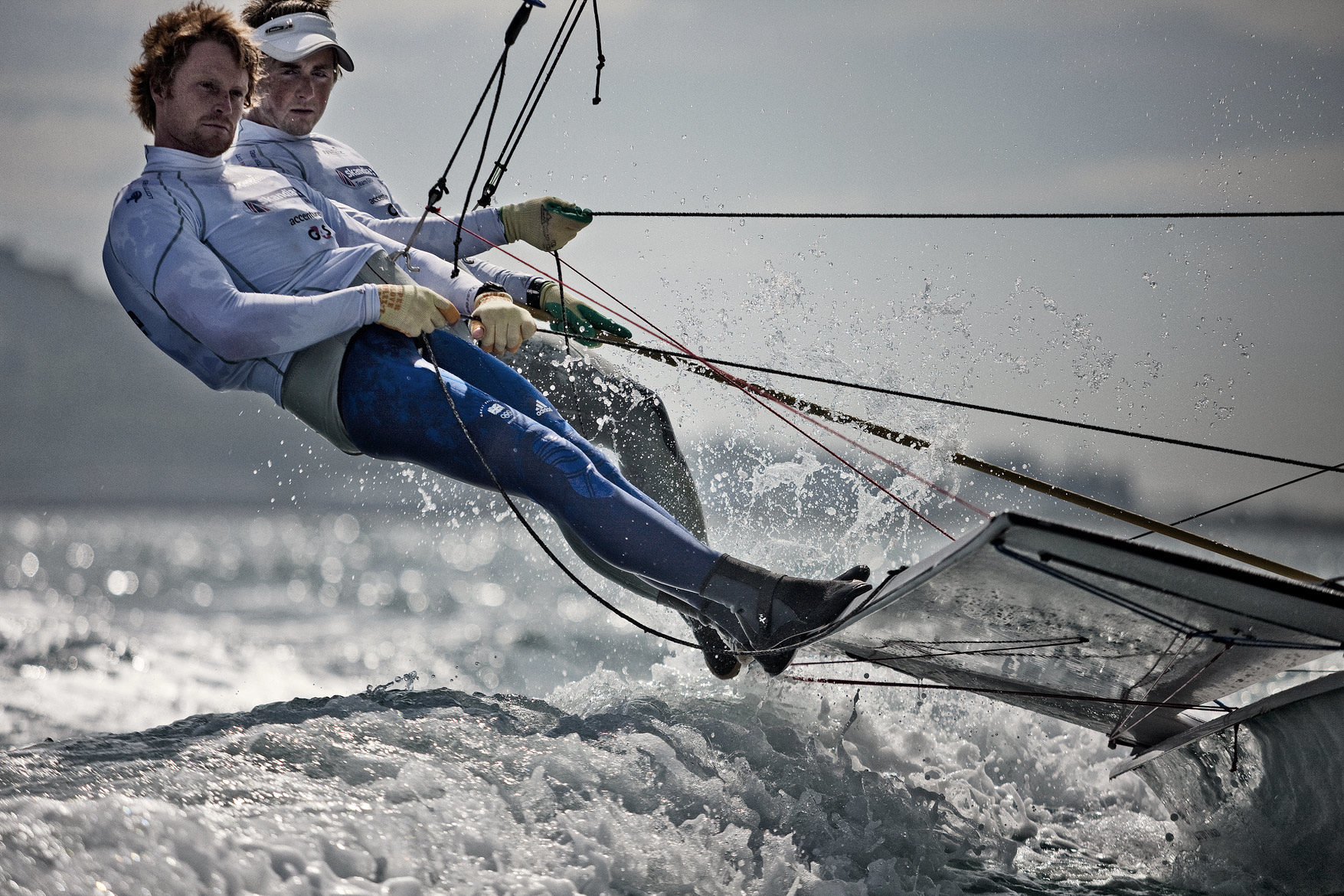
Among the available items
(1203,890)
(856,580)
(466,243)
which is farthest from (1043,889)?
(466,243)

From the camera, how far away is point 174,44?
2.79m

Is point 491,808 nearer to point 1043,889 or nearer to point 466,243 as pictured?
point 1043,889

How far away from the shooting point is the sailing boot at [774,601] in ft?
8.68

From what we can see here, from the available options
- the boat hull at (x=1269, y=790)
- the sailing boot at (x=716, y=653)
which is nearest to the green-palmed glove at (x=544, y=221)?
the sailing boot at (x=716, y=653)

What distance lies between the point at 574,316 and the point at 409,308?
0.96 meters

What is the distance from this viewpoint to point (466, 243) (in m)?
3.87

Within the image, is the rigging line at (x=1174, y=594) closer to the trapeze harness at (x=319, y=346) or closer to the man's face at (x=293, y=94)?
the trapeze harness at (x=319, y=346)

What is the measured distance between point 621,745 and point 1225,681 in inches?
62.0

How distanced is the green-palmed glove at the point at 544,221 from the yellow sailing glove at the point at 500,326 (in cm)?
94

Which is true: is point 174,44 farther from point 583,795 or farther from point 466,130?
point 583,795

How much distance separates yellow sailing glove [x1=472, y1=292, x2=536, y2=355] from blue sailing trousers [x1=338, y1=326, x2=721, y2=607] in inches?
5.8

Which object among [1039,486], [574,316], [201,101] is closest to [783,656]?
[1039,486]

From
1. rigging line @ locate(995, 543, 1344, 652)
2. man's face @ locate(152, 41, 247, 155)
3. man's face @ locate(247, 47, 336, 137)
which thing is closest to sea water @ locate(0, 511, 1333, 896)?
rigging line @ locate(995, 543, 1344, 652)

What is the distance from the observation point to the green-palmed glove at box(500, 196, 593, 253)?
12.5 ft
